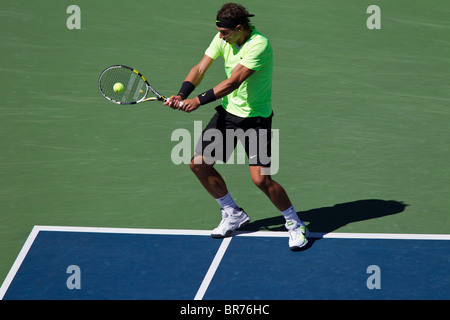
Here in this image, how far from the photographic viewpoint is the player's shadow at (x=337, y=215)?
8.45 m

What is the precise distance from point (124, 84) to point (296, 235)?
247 centimetres

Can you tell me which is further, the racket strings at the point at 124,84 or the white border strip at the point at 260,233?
the racket strings at the point at 124,84

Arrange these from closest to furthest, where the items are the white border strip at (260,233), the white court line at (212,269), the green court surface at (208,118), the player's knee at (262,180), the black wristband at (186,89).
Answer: the white court line at (212,269) → the player's knee at (262,180) → the black wristband at (186,89) → the white border strip at (260,233) → the green court surface at (208,118)

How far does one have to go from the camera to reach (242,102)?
779 centimetres

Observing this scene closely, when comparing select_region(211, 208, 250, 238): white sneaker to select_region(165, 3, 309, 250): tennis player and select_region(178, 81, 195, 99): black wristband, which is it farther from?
select_region(178, 81, 195, 99): black wristband

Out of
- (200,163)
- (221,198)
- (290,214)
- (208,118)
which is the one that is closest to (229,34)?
(200,163)

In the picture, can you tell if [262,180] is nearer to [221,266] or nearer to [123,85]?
[221,266]

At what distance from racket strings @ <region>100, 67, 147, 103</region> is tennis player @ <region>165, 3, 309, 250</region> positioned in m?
0.70

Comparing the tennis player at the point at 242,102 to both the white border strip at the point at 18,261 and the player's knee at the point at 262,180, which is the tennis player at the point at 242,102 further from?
the white border strip at the point at 18,261

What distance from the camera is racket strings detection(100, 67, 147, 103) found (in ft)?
27.6

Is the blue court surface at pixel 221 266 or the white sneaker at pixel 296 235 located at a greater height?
the white sneaker at pixel 296 235

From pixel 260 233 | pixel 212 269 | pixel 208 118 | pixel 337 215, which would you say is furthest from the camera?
pixel 208 118

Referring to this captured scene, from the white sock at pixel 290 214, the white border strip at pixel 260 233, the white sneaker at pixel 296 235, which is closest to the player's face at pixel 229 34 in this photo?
the white sock at pixel 290 214
